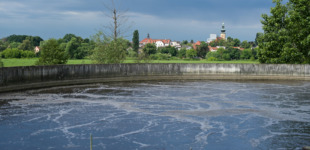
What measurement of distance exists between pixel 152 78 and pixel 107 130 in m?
18.4

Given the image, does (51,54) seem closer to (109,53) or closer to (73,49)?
(109,53)

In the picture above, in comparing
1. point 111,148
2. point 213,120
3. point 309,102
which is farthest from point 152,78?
point 111,148

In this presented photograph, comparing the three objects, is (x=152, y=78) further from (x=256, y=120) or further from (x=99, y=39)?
(x=256, y=120)

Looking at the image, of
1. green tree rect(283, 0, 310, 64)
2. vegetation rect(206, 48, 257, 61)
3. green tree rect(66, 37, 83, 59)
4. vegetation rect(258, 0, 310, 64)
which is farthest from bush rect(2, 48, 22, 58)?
vegetation rect(206, 48, 257, 61)

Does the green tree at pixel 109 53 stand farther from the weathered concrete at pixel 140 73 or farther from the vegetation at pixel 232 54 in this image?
the vegetation at pixel 232 54

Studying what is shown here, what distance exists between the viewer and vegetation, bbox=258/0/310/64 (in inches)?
1503

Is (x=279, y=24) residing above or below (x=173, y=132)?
above

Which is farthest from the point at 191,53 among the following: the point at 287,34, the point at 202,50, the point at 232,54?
the point at 287,34

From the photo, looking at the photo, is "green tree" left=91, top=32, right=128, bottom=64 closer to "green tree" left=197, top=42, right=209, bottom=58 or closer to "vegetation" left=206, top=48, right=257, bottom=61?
"vegetation" left=206, top=48, right=257, bottom=61

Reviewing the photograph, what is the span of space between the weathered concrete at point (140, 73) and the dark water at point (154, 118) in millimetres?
1571

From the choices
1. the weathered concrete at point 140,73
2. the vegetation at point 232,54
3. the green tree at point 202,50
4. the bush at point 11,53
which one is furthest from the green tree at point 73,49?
the weathered concrete at point 140,73

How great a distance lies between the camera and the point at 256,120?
1633cm

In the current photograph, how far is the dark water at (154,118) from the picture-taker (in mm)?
12523

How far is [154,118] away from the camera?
16.3 m
